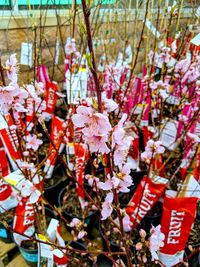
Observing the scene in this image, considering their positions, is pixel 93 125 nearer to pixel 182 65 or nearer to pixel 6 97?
pixel 6 97

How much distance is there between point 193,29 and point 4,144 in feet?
3.20

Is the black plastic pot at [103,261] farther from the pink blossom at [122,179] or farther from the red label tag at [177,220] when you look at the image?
the pink blossom at [122,179]

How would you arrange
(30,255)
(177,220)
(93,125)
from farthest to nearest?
(30,255) → (177,220) → (93,125)

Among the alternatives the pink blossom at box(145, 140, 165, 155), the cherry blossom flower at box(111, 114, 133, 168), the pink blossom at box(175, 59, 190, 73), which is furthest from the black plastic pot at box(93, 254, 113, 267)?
the pink blossom at box(175, 59, 190, 73)

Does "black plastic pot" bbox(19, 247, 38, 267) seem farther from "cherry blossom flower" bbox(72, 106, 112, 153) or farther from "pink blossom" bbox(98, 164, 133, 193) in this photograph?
"cherry blossom flower" bbox(72, 106, 112, 153)

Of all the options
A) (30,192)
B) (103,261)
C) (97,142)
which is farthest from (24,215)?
(97,142)

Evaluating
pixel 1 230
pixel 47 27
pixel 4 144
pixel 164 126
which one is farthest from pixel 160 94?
pixel 47 27

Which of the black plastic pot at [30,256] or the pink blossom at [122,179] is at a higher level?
the pink blossom at [122,179]

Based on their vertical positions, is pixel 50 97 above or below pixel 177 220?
above

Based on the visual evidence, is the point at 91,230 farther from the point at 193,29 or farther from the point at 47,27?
the point at 47,27

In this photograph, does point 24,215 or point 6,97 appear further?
point 24,215

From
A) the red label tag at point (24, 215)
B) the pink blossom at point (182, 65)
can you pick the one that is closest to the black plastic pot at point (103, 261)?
the red label tag at point (24, 215)

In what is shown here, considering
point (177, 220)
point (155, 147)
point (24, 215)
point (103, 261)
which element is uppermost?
point (155, 147)

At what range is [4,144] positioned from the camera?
1327 mm
